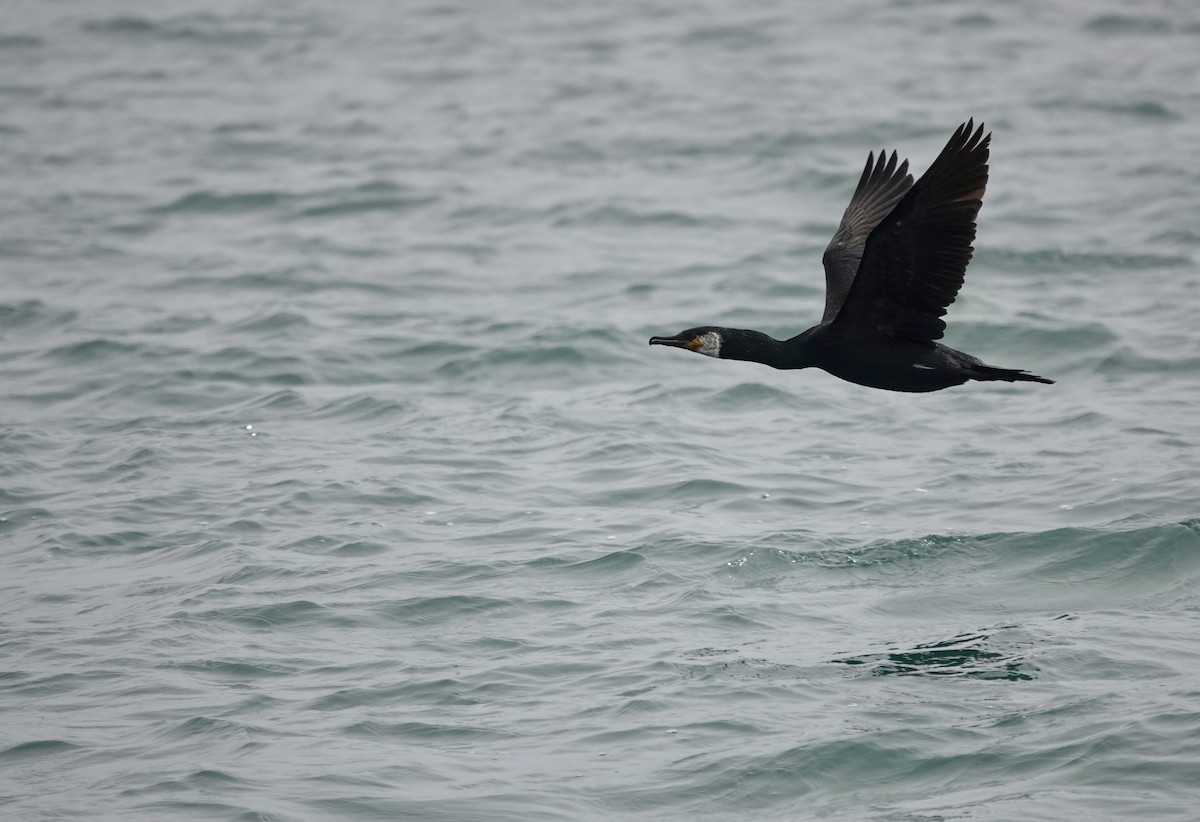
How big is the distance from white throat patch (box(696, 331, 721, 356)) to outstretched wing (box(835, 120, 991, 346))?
67cm

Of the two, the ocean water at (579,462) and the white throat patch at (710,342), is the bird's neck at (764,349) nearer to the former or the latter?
the white throat patch at (710,342)

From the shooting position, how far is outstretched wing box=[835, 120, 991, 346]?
280 inches

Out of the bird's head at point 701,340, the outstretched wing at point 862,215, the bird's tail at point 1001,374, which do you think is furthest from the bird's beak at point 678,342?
the bird's tail at point 1001,374

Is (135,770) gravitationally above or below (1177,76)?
below

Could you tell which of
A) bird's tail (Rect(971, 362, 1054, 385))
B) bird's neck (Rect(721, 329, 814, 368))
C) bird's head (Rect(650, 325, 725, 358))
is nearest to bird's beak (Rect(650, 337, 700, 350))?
bird's head (Rect(650, 325, 725, 358))

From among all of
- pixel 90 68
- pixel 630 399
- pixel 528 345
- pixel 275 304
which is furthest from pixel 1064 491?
pixel 90 68

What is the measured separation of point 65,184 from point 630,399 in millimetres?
8254

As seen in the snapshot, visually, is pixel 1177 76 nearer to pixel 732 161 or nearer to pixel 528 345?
pixel 732 161

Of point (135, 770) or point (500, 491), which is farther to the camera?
point (500, 491)

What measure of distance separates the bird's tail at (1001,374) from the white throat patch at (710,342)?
1.25 meters

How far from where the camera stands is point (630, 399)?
1138 centimetres

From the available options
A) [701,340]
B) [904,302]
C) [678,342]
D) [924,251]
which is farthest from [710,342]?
[924,251]

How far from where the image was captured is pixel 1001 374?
759cm

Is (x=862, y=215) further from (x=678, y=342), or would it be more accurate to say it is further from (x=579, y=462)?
(x=579, y=462)
